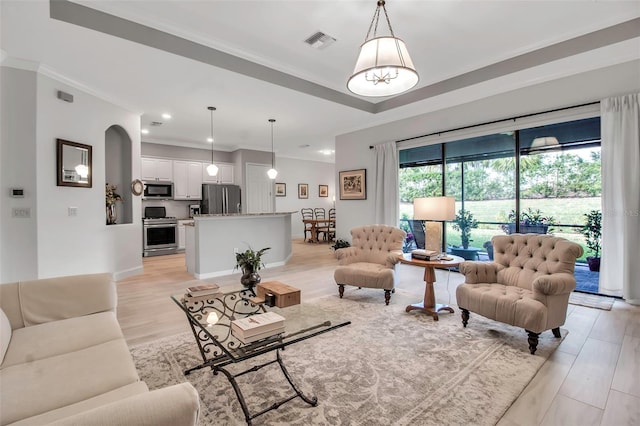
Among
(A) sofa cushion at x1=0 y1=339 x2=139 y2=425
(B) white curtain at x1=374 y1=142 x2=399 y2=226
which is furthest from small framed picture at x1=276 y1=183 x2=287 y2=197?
(A) sofa cushion at x1=0 y1=339 x2=139 y2=425

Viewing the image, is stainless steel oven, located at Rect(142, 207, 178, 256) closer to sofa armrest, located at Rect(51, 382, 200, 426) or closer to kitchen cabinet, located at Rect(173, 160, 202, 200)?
kitchen cabinet, located at Rect(173, 160, 202, 200)

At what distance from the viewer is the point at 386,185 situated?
19.4 feet

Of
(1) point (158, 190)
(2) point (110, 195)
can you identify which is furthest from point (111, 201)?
(1) point (158, 190)

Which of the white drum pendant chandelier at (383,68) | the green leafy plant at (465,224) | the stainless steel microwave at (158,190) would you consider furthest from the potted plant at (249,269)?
the stainless steel microwave at (158,190)

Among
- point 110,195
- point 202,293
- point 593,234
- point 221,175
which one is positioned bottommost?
point 202,293

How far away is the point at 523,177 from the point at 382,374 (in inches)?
148

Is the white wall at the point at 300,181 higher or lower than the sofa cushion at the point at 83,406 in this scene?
higher

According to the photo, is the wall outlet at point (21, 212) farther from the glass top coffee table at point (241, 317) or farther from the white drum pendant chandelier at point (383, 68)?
the white drum pendant chandelier at point (383, 68)

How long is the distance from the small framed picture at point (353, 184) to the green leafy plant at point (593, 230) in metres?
3.56

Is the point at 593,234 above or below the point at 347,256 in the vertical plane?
above

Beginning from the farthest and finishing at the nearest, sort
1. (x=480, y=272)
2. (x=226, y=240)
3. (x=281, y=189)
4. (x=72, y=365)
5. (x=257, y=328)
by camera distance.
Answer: (x=281, y=189), (x=226, y=240), (x=480, y=272), (x=257, y=328), (x=72, y=365)

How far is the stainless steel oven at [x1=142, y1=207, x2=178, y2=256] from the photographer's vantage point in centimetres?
713

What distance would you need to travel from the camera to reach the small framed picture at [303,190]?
10844 mm

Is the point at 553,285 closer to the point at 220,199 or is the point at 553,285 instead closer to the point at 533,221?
the point at 533,221
